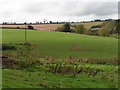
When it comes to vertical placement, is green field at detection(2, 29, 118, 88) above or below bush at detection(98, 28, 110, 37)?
below

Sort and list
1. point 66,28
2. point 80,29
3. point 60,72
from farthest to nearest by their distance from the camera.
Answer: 1. point 80,29
2. point 66,28
3. point 60,72

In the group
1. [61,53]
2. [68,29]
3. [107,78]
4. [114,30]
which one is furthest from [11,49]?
[114,30]

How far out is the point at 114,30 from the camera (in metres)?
97.4

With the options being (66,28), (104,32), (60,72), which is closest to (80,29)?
(66,28)

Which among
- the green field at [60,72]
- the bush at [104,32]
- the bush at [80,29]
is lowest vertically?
the green field at [60,72]

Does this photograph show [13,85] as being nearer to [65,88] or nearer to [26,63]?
[65,88]

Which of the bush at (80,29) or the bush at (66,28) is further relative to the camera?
the bush at (80,29)

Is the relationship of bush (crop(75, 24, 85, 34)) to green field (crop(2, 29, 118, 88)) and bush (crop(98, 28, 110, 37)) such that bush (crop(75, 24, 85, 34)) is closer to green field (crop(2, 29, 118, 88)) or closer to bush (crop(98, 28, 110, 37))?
bush (crop(98, 28, 110, 37))

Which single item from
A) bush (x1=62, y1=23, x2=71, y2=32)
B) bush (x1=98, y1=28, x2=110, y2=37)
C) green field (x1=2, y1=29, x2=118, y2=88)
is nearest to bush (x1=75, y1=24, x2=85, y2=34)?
bush (x1=62, y1=23, x2=71, y2=32)

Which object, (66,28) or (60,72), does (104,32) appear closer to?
(66,28)

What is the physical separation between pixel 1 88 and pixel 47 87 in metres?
3.08

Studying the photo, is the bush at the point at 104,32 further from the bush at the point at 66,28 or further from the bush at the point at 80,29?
the bush at the point at 66,28

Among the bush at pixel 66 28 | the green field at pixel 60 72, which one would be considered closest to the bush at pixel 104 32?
the bush at pixel 66 28

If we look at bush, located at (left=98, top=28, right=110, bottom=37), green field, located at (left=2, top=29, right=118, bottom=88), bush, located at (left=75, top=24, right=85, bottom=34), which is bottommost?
green field, located at (left=2, top=29, right=118, bottom=88)
